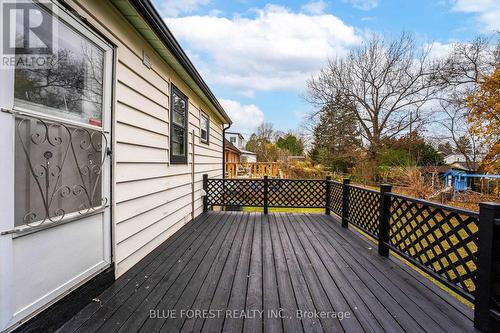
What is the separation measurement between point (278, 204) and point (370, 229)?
2.66m

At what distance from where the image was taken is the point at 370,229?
3.49m

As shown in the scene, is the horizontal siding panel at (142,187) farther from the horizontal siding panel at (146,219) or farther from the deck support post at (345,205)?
the deck support post at (345,205)

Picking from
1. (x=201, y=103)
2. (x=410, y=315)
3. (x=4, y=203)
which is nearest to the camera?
(x=4, y=203)

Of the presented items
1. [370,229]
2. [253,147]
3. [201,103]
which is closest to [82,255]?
[370,229]

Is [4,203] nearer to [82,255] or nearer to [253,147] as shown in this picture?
[82,255]

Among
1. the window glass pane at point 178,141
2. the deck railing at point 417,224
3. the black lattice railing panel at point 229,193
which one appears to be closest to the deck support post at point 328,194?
the deck railing at point 417,224

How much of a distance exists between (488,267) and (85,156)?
3157 mm

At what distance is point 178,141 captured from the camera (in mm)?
4219

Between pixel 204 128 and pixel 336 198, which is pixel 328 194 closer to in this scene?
pixel 336 198

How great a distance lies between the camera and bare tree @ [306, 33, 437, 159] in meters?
13.0

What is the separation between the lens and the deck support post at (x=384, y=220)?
3021mm

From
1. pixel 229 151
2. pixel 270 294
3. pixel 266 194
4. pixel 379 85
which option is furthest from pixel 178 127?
pixel 379 85

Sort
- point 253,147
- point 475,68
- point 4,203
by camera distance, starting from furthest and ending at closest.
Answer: point 253,147, point 475,68, point 4,203

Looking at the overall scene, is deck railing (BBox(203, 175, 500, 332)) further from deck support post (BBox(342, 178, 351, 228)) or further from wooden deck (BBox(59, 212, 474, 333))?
wooden deck (BBox(59, 212, 474, 333))
